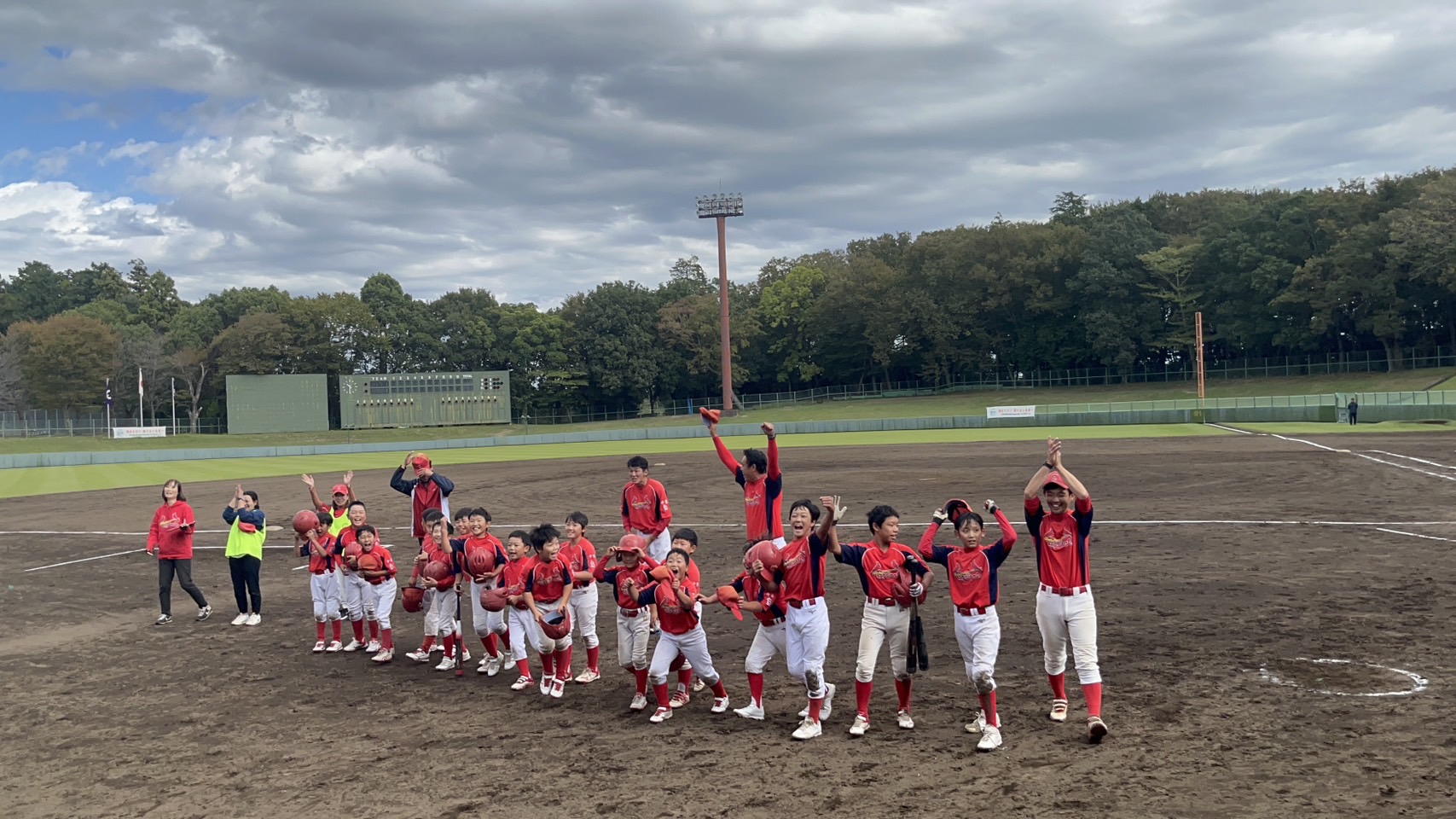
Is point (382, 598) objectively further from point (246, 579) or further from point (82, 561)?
point (82, 561)

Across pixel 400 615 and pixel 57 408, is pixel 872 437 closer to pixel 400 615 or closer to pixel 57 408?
pixel 400 615

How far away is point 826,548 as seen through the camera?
809 centimetres

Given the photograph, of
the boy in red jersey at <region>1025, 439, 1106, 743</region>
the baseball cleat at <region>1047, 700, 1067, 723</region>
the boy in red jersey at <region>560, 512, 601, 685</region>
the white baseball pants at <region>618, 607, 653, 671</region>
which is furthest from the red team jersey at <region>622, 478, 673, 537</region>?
the baseball cleat at <region>1047, 700, 1067, 723</region>

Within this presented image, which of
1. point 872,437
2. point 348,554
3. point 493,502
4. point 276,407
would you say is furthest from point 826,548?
point 276,407

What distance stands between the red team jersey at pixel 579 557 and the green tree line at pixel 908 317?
79464mm

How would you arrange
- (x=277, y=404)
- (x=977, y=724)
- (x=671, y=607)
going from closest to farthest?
(x=977, y=724), (x=671, y=607), (x=277, y=404)

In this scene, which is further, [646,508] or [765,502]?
[646,508]

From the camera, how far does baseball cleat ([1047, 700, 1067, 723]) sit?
813 centimetres

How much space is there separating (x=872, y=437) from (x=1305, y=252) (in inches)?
1880

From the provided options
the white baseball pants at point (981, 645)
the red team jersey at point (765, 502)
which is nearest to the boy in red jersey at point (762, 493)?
the red team jersey at point (765, 502)

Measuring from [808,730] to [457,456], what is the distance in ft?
148

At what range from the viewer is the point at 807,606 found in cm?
798

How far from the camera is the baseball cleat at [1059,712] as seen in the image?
8133mm

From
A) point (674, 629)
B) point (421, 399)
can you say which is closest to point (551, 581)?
point (674, 629)
